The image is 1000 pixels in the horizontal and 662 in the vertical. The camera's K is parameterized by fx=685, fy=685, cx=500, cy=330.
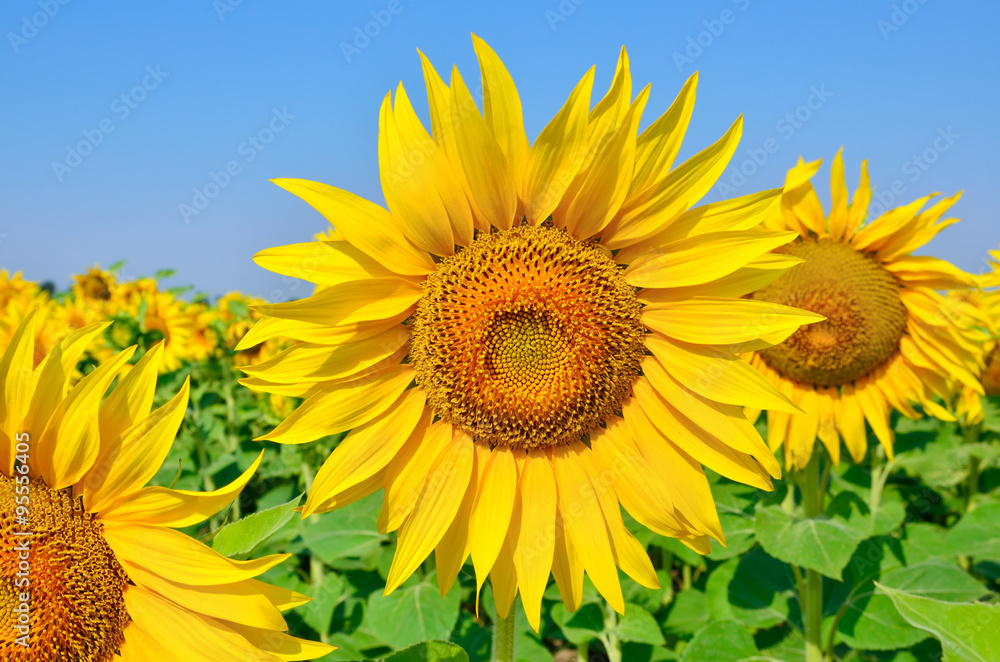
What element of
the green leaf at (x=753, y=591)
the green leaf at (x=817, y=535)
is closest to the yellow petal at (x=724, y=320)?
the green leaf at (x=817, y=535)

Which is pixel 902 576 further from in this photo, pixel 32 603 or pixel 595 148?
pixel 32 603

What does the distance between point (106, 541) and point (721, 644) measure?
2.63m

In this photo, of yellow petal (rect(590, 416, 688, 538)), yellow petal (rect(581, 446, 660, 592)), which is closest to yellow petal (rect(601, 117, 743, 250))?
yellow petal (rect(590, 416, 688, 538))

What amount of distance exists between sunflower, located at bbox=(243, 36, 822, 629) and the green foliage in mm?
379

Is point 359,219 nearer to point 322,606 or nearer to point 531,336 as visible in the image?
point 531,336

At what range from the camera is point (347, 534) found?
12.8 ft

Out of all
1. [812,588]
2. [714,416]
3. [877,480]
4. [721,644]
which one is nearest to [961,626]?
[714,416]

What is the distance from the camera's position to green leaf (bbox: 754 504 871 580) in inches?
115

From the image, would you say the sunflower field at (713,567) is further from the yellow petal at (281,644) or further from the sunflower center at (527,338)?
the sunflower center at (527,338)

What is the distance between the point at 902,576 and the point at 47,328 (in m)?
6.55

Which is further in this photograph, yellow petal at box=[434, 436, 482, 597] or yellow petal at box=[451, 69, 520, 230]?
yellow petal at box=[434, 436, 482, 597]

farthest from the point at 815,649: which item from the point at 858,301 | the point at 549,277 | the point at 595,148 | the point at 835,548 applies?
the point at 595,148

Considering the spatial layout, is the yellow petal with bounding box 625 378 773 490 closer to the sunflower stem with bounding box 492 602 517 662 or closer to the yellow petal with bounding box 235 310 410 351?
the sunflower stem with bounding box 492 602 517 662

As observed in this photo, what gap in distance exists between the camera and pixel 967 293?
3617 millimetres
